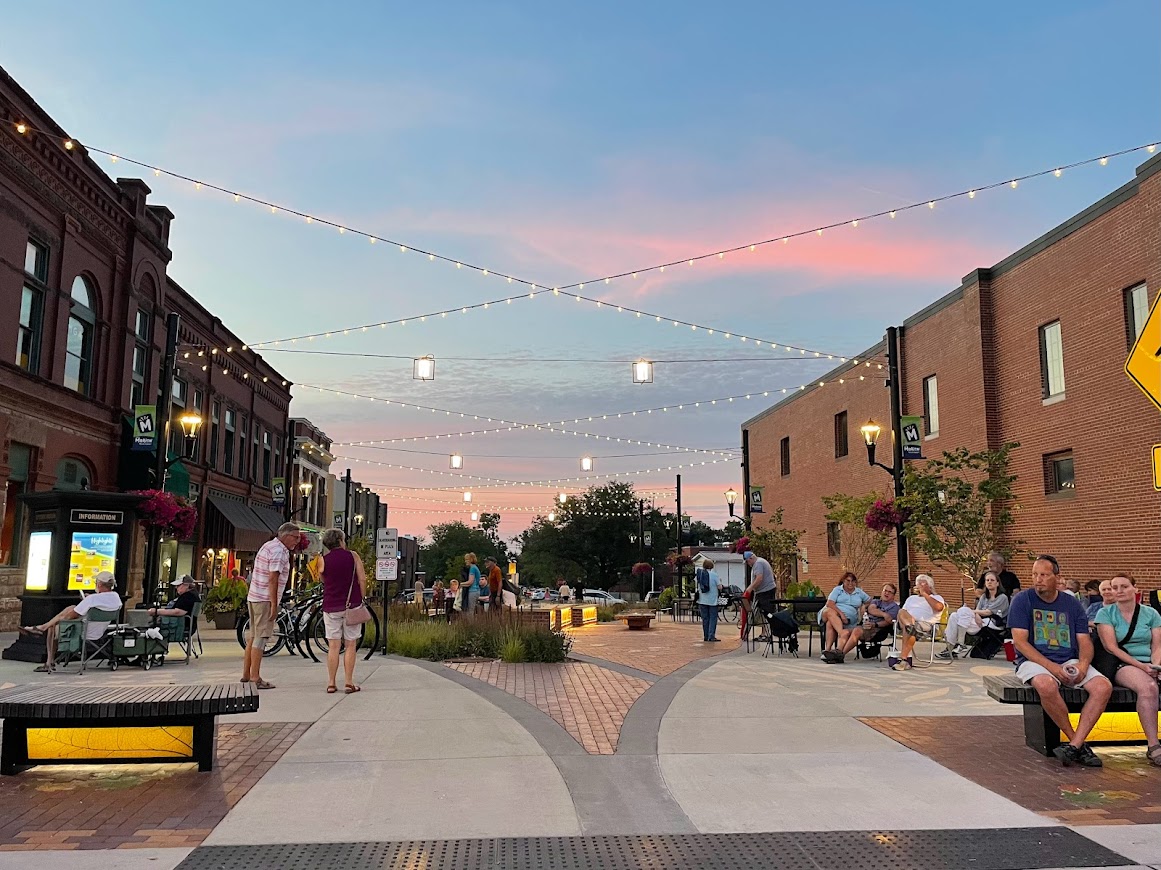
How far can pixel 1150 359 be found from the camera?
265 inches

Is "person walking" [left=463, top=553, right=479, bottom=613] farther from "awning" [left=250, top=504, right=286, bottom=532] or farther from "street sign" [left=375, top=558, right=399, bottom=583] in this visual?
"awning" [left=250, top=504, right=286, bottom=532]

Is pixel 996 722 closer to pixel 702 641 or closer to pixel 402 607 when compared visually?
pixel 702 641

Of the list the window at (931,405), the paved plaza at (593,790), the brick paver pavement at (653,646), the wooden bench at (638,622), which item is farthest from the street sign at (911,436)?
the paved plaza at (593,790)

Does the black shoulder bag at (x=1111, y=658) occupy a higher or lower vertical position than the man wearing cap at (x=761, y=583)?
lower

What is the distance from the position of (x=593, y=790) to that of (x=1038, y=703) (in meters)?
3.39

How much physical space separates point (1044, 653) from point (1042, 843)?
250 cm

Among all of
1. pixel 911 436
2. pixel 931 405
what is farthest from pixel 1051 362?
pixel 931 405

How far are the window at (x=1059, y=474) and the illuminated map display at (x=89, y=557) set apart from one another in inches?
699

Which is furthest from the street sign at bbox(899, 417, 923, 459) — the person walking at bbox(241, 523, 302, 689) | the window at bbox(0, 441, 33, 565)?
the window at bbox(0, 441, 33, 565)

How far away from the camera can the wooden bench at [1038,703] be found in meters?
6.61

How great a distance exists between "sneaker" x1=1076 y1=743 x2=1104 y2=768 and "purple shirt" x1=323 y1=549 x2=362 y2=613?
22.6 feet

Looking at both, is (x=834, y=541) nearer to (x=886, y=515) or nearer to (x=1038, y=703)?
(x=886, y=515)

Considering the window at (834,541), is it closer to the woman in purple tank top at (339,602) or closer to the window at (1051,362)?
the window at (1051,362)

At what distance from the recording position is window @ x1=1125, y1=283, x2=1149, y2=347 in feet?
55.0
